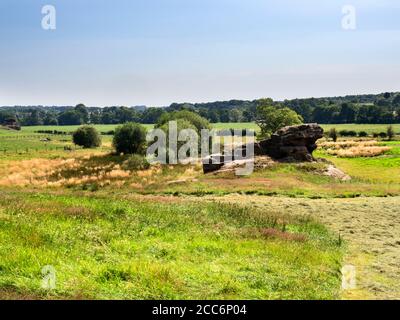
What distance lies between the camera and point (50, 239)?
51.2 ft

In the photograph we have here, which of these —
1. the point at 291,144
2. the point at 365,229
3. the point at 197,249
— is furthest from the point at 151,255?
the point at 291,144

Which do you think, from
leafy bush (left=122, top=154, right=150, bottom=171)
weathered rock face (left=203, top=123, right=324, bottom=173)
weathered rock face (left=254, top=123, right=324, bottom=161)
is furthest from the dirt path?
leafy bush (left=122, top=154, right=150, bottom=171)

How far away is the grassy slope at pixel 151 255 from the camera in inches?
488

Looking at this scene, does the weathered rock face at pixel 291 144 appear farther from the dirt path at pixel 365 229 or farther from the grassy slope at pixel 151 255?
the grassy slope at pixel 151 255

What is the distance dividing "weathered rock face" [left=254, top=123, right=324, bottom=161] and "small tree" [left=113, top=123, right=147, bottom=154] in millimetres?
32726

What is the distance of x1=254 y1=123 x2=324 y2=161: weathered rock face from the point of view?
5656 cm

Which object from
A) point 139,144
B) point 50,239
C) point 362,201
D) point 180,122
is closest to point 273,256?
point 50,239

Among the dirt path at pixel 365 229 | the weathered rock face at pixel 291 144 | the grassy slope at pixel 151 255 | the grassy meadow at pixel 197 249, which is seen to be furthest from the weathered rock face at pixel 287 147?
the grassy slope at pixel 151 255

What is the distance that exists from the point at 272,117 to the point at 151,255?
8951 centimetres

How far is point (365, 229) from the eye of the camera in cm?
2542

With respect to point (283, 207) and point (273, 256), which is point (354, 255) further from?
point (283, 207)

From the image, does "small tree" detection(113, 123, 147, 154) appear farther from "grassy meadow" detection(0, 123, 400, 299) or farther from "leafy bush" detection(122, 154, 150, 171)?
"grassy meadow" detection(0, 123, 400, 299)

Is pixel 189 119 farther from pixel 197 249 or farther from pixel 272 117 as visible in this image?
pixel 197 249

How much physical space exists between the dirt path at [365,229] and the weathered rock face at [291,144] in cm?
2013
